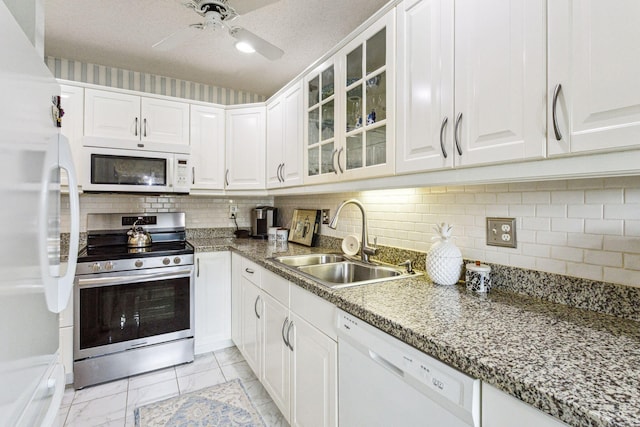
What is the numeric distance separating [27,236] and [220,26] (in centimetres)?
140

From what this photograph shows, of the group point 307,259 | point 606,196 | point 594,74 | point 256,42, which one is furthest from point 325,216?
point 594,74

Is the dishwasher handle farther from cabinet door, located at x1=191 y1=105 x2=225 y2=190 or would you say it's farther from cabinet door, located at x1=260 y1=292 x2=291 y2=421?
cabinet door, located at x1=191 y1=105 x2=225 y2=190

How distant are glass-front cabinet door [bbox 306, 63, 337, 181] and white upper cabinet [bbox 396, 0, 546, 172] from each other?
0.58 metres

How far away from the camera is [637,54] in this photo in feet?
2.31

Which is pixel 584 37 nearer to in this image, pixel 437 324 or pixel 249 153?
pixel 437 324

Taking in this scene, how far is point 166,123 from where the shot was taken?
2684 millimetres

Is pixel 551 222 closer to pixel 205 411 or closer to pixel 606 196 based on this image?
pixel 606 196

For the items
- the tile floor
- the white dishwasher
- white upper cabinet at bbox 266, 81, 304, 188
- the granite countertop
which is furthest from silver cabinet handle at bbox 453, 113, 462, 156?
the tile floor

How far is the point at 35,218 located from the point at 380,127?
128 cm

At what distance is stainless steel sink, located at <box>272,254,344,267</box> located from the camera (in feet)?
6.78

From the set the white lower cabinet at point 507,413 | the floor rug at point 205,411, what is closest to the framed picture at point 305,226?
the floor rug at point 205,411

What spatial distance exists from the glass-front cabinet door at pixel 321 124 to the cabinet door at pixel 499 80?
0.83 meters

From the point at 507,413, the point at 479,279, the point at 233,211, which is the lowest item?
the point at 507,413

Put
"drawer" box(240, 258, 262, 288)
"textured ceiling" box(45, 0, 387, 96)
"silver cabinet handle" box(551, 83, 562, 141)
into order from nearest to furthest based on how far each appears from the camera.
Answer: "silver cabinet handle" box(551, 83, 562, 141) → "textured ceiling" box(45, 0, 387, 96) → "drawer" box(240, 258, 262, 288)
